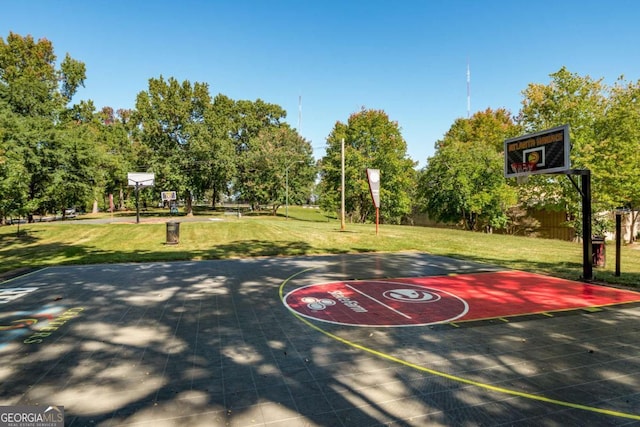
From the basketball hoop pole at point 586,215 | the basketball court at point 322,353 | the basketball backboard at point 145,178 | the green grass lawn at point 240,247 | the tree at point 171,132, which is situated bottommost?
the basketball court at point 322,353

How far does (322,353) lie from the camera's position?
20.8ft

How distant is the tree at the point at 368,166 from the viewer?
44344 mm

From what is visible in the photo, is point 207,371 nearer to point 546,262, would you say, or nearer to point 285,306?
point 285,306

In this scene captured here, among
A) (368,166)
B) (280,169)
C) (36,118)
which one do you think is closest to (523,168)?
(368,166)

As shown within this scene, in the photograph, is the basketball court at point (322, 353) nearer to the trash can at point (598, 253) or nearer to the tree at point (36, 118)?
the trash can at point (598, 253)

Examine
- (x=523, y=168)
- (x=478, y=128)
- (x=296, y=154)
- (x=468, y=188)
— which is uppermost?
(x=478, y=128)

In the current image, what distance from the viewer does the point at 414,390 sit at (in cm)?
502

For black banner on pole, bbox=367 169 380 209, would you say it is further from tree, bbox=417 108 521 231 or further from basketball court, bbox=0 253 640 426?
tree, bbox=417 108 521 231

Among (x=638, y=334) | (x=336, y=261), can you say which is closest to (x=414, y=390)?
(x=638, y=334)

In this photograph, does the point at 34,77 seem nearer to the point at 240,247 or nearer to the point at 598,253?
the point at 240,247

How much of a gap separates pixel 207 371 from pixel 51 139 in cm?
4214

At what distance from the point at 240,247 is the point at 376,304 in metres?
13.6

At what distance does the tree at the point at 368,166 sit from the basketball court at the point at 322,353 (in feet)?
108

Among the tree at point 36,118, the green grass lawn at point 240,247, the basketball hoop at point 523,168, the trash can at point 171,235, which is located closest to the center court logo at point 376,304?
the basketball hoop at point 523,168
